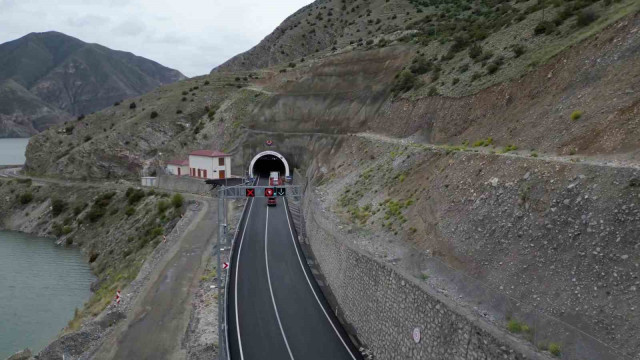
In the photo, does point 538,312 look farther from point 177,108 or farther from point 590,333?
point 177,108

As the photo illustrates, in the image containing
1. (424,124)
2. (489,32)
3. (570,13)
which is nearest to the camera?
(570,13)

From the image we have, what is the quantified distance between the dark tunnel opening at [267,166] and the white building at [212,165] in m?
6.44

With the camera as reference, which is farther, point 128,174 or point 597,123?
point 128,174

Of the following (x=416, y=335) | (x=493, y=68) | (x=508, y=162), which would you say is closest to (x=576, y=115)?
(x=508, y=162)

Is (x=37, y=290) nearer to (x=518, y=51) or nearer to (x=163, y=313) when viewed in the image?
(x=163, y=313)

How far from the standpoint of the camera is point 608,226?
1257cm

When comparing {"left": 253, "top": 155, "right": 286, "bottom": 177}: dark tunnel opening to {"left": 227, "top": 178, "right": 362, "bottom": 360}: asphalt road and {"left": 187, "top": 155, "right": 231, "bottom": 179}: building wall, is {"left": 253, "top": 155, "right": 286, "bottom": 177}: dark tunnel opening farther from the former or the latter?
{"left": 227, "top": 178, "right": 362, "bottom": 360}: asphalt road

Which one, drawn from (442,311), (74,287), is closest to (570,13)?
(442,311)

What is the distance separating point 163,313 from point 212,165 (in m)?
35.5

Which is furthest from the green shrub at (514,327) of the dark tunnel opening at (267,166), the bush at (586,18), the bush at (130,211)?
the dark tunnel opening at (267,166)

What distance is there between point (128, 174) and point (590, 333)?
70131 mm

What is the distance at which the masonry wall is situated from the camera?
40.4 feet

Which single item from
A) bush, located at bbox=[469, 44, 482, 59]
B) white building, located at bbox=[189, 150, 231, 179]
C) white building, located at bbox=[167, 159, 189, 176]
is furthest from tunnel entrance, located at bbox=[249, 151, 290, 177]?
bush, located at bbox=[469, 44, 482, 59]

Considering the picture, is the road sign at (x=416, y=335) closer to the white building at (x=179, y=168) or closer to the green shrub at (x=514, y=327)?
the green shrub at (x=514, y=327)
